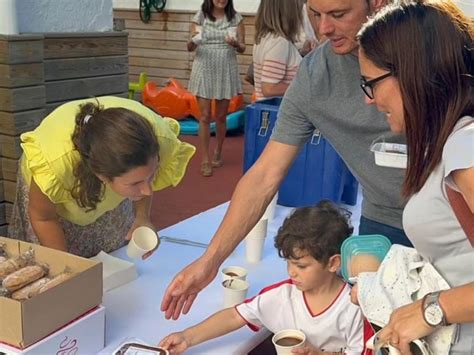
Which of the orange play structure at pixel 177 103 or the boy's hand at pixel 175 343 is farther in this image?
the orange play structure at pixel 177 103

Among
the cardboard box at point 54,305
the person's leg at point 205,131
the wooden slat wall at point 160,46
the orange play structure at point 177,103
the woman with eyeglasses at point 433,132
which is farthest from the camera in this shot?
the wooden slat wall at point 160,46

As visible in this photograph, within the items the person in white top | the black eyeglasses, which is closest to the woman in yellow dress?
the black eyeglasses

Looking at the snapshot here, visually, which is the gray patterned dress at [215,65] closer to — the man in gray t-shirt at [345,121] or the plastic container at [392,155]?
the man in gray t-shirt at [345,121]

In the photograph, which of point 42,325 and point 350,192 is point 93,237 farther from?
point 350,192

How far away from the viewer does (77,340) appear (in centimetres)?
142

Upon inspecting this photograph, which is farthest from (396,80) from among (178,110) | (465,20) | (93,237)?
(178,110)

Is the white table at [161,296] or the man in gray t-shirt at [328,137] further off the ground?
the man in gray t-shirt at [328,137]

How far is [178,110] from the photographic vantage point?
24.8 feet

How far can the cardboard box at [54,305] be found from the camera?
129cm

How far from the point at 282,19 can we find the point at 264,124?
1.22 meters

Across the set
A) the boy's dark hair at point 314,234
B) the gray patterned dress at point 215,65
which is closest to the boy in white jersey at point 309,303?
the boy's dark hair at point 314,234

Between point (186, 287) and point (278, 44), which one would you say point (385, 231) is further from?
point (278, 44)

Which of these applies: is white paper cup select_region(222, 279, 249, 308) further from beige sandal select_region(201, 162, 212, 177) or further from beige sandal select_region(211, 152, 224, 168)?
beige sandal select_region(211, 152, 224, 168)

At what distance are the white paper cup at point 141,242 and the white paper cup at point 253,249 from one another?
34 cm
